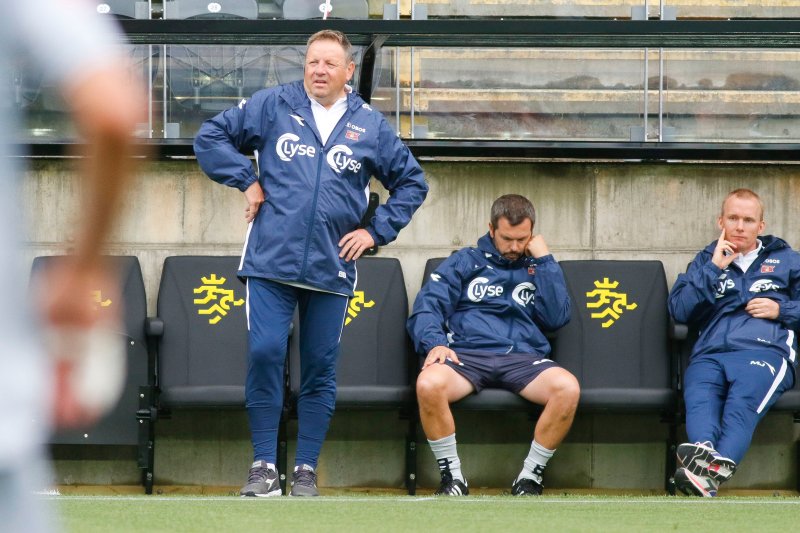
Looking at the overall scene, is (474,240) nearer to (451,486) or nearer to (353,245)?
(451,486)

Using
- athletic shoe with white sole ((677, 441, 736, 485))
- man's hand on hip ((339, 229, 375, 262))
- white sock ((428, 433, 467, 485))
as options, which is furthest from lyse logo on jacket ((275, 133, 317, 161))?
athletic shoe with white sole ((677, 441, 736, 485))

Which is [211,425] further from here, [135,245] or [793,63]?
[793,63]

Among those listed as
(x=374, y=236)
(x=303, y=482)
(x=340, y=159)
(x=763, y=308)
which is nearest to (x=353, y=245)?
(x=374, y=236)

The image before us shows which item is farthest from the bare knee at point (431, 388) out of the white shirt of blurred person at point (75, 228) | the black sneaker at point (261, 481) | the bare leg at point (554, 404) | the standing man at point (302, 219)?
the white shirt of blurred person at point (75, 228)

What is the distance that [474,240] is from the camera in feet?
24.9

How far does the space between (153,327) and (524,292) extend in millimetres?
1878

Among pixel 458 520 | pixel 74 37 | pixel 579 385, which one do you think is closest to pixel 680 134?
pixel 579 385

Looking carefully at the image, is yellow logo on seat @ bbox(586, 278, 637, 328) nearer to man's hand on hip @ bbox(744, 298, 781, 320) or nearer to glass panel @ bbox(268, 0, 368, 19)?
man's hand on hip @ bbox(744, 298, 781, 320)

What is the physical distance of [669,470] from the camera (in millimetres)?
7289

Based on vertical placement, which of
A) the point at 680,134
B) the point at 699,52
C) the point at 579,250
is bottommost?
the point at 579,250

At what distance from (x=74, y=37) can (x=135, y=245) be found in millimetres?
6002

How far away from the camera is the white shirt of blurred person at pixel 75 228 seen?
63.3 inches

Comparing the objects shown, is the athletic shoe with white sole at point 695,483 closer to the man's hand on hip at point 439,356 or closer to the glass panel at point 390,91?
the man's hand on hip at point 439,356

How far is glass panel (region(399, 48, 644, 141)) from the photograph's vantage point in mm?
7605
